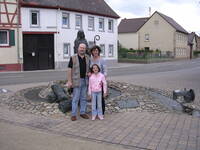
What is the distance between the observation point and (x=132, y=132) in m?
6.03

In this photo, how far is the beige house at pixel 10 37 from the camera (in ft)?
87.8

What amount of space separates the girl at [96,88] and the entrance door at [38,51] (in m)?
22.0

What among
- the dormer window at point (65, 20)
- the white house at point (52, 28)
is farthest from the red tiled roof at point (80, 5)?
the dormer window at point (65, 20)

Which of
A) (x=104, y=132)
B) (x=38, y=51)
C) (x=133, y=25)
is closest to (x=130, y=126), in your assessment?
(x=104, y=132)

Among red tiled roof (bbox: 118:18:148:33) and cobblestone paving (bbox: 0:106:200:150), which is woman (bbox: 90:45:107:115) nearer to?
cobblestone paving (bbox: 0:106:200:150)

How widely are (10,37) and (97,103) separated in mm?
21750

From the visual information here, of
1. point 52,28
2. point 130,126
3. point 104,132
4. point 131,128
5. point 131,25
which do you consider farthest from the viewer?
point 131,25

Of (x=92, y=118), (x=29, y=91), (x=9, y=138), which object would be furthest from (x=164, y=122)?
(x=29, y=91)

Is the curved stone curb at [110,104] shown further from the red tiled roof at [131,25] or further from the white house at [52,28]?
the red tiled roof at [131,25]

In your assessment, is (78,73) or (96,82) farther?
(96,82)

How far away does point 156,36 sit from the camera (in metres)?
60.1

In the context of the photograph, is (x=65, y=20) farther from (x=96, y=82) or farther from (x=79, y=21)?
(x=96, y=82)

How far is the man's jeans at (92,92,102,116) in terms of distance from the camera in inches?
284

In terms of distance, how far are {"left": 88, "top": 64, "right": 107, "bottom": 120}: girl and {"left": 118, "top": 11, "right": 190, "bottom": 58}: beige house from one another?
50084mm
